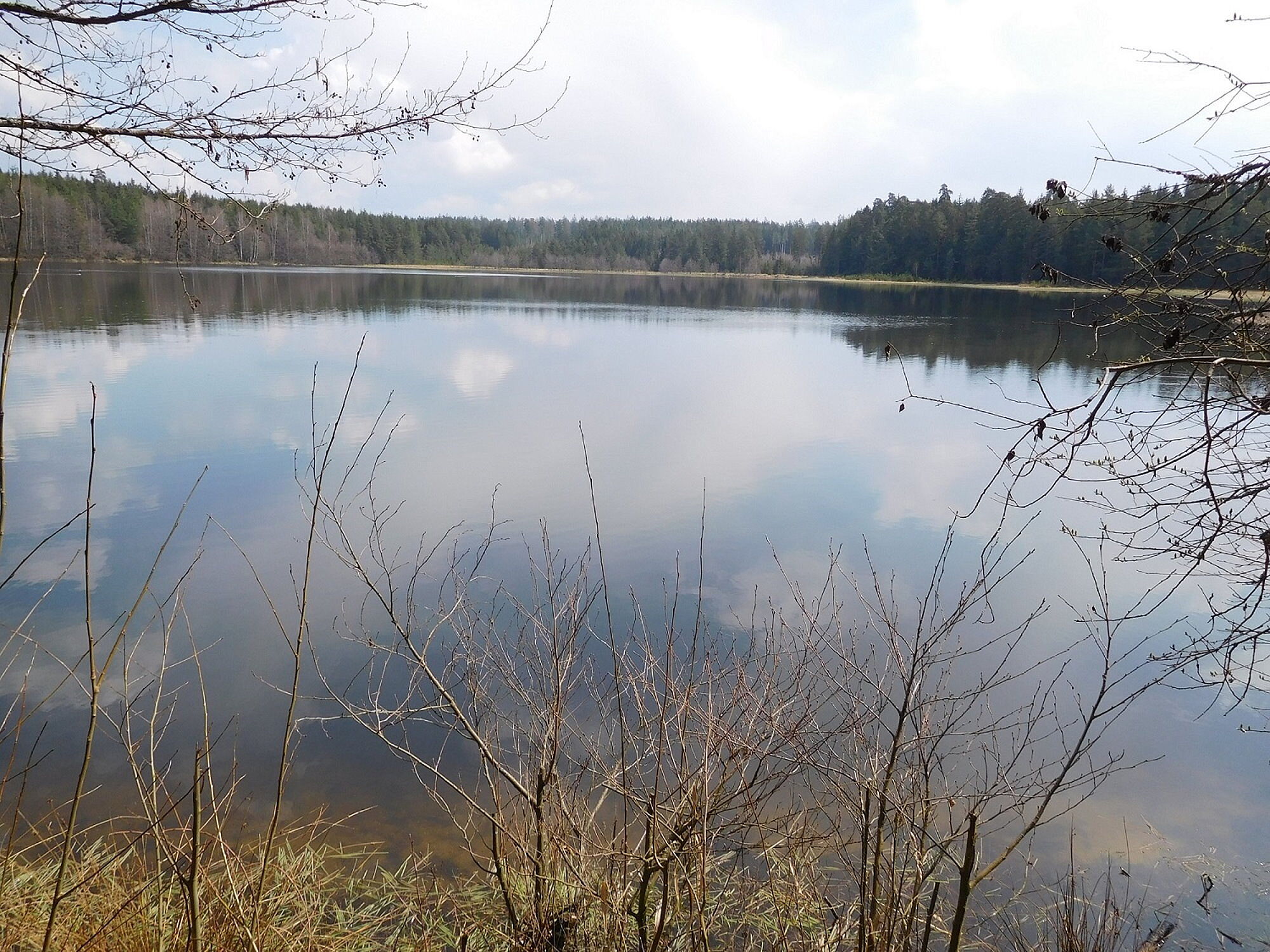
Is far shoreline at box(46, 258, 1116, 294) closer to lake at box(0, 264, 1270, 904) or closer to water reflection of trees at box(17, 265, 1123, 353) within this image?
water reflection of trees at box(17, 265, 1123, 353)

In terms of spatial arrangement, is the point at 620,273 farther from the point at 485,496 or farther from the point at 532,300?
the point at 485,496

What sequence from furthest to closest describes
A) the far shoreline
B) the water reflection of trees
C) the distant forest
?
1. the far shoreline
2. the water reflection of trees
3. the distant forest

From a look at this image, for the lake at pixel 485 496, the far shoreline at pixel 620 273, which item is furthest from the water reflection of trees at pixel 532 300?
the far shoreline at pixel 620 273

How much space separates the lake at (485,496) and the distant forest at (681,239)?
2.58ft

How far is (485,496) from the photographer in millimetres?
9984

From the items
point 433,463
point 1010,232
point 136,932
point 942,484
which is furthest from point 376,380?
point 1010,232

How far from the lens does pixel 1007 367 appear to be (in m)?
20.6

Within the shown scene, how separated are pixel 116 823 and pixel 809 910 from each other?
3.89 meters

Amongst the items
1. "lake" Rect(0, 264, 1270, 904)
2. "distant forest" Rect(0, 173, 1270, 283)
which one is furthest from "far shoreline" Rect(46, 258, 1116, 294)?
"lake" Rect(0, 264, 1270, 904)

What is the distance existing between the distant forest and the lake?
31.0 inches

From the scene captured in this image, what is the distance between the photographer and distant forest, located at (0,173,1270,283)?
Result: 3.77m

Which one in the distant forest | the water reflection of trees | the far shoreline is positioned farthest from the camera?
the far shoreline

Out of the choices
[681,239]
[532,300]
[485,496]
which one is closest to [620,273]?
[681,239]

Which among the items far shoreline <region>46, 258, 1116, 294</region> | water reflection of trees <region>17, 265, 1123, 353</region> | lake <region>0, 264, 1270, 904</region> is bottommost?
lake <region>0, 264, 1270, 904</region>
